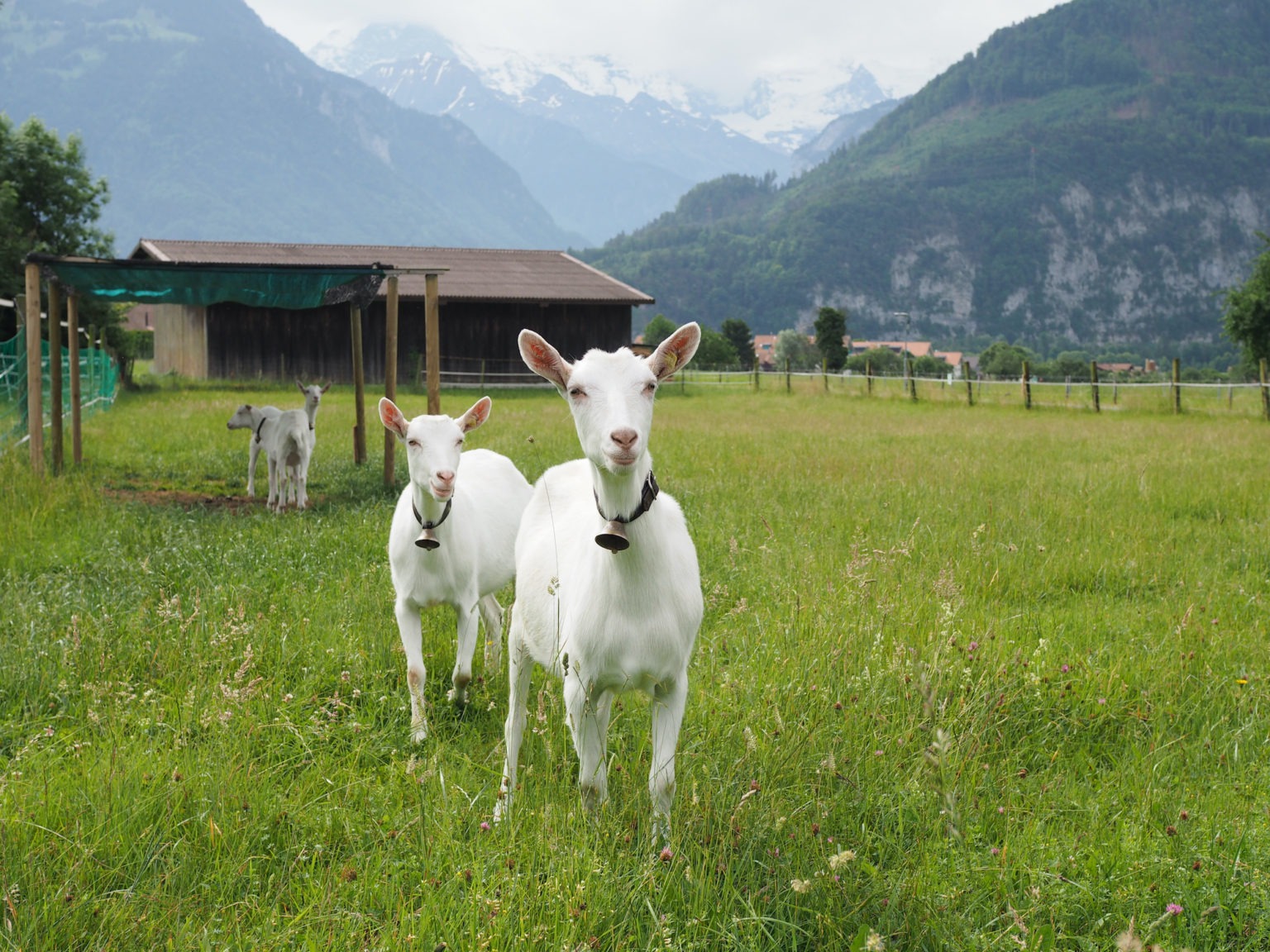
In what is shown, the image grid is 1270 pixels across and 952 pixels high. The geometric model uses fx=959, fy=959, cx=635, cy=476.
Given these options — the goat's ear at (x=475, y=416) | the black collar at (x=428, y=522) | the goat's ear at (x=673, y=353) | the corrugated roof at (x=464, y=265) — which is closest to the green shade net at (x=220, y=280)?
the goat's ear at (x=475, y=416)

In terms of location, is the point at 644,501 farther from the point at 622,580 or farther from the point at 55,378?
the point at 55,378

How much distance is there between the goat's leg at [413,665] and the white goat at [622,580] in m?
0.94

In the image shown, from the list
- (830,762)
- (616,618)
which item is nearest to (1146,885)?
(830,762)

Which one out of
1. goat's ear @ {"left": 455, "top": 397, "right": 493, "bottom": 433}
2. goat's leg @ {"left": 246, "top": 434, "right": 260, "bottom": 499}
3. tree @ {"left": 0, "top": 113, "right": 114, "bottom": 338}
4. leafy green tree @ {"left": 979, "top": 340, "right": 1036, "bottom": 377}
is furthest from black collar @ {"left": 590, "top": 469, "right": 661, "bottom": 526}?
leafy green tree @ {"left": 979, "top": 340, "right": 1036, "bottom": 377}

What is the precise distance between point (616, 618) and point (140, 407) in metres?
23.7

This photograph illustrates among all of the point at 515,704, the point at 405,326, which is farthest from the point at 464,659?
the point at 405,326

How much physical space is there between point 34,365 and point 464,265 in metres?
29.7

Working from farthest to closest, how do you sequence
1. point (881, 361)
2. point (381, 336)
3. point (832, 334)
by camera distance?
point (881, 361)
point (832, 334)
point (381, 336)

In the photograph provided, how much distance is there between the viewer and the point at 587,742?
10.7 ft

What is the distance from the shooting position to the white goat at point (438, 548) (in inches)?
191

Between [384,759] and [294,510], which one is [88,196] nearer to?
[294,510]

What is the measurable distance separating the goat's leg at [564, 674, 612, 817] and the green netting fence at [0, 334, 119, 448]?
11.6 m

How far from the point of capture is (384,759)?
13.8ft

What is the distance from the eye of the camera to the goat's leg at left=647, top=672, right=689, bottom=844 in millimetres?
3076
